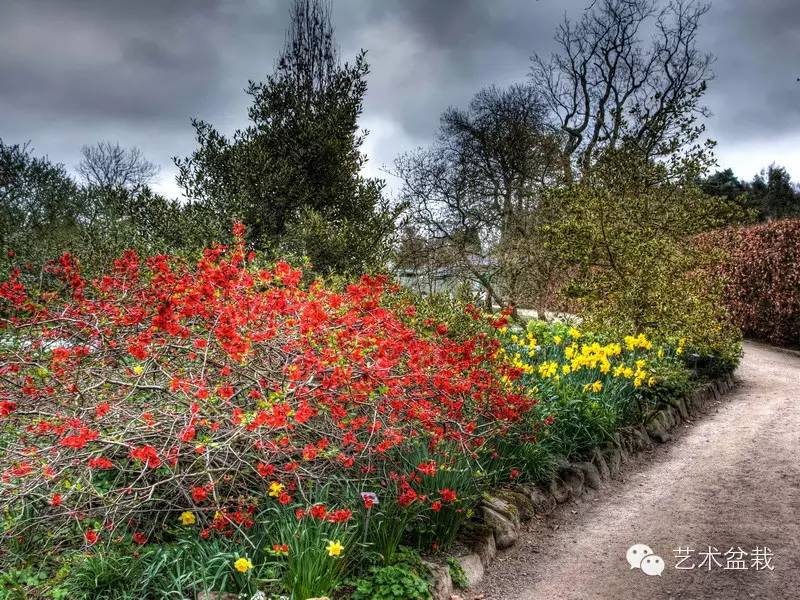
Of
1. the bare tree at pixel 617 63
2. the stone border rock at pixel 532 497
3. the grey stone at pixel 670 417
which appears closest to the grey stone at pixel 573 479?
the stone border rock at pixel 532 497

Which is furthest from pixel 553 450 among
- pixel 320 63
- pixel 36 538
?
pixel 320 63

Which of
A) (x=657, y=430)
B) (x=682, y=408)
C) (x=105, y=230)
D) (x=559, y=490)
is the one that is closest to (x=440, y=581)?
(x=559, y=490)

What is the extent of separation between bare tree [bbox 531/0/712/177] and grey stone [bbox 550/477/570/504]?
15934mm

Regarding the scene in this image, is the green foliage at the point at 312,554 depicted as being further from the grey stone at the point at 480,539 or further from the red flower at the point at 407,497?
the grey stone at the point at 480,539

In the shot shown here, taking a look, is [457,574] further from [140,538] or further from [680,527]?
[680,527]

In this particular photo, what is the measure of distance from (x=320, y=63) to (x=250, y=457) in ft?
30.4

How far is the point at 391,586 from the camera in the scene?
2783 millimetres

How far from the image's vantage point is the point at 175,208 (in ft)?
30.6

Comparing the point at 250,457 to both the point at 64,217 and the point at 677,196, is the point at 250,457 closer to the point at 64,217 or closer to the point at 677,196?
the point at 677,196

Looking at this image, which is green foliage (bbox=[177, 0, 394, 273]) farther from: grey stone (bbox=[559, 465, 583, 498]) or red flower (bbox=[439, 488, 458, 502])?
red flower (bbox=[439, 488, 458, 502])

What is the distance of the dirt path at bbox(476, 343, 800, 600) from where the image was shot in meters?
3.34

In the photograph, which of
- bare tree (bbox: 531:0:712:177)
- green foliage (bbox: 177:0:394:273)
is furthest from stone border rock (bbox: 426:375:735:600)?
bare tree (bbox: 531:0:712:177)

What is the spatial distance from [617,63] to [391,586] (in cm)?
2171

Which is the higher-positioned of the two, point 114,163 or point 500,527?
→ point 114,163
